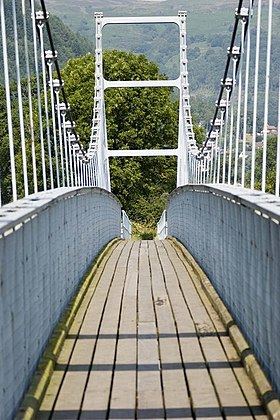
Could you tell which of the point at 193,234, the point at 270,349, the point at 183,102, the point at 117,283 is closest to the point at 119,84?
the point at 183,102

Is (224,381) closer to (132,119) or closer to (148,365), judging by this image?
(148,365)

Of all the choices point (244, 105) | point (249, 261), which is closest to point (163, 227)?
point (244, 105)

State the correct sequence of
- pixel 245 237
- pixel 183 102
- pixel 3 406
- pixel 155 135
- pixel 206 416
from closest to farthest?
pixel 3 406
pixel 206 416
pixel 245 237
pixel 183 102
pixel 155 135

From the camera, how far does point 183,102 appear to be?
1135 inches

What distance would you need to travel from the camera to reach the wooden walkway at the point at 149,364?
451 cm

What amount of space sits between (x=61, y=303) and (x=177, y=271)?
356cm

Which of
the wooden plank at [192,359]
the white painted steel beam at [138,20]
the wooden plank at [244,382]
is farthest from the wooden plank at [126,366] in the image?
the white painted steel beam at [138,20]

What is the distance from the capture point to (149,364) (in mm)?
5383

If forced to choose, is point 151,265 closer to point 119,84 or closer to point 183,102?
point 183,102

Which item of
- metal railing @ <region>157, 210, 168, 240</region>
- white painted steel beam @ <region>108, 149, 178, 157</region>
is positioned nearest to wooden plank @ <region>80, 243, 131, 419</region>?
metal railing @ <region>157, 210, 168, 240</region>

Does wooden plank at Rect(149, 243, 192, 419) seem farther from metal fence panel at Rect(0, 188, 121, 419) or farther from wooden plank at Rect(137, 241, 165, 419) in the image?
metal fence panel at Rect(0, 188, 121, 419)

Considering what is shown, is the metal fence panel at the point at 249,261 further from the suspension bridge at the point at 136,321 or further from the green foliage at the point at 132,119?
the green foliage at the point at 132,119

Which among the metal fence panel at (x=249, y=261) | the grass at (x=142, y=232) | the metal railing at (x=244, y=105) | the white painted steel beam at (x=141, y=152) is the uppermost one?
the metal railing at (x=244, y=105)

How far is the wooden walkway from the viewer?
4.51 metres
